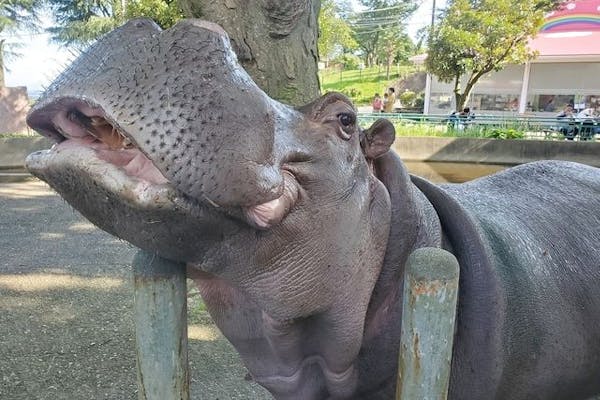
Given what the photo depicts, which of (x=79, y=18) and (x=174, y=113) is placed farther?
(x=79, y=18)

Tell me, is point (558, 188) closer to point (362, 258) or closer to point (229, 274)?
point (362, 258)

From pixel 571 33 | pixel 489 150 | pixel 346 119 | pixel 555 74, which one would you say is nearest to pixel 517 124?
pixel 489 150

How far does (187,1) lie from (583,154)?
36.7 ft

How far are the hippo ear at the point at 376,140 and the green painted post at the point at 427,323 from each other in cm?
34

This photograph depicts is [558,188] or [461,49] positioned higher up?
[461,49]

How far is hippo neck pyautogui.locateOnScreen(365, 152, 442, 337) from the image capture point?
4.48 feet

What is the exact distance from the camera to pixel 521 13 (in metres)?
16.7

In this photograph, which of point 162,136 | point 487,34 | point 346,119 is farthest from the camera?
point 487,34

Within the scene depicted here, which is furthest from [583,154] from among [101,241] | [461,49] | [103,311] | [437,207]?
[437,207]

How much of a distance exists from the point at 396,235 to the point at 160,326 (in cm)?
59

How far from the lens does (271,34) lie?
87.2 inches

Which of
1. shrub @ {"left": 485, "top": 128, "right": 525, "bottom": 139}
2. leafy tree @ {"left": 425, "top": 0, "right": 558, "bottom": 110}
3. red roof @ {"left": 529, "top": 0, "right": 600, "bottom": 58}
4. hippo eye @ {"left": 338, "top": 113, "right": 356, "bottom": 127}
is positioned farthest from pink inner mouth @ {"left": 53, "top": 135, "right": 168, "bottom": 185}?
red roof @ {"left": 529, "top": 0, "right": 600, "bottom": 58}

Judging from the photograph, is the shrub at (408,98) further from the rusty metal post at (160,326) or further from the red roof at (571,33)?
the rusty metal post at (160,326)

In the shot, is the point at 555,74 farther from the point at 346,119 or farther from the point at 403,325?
the point at 403,325
